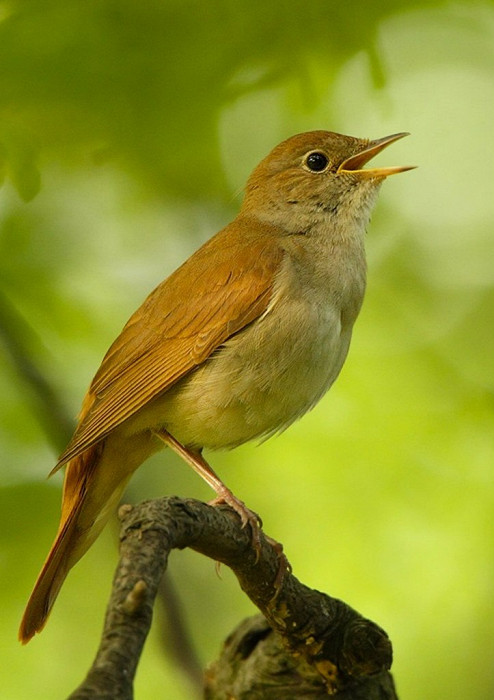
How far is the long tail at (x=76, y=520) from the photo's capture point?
15.3 feet

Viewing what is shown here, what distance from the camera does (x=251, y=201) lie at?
6.00 metres

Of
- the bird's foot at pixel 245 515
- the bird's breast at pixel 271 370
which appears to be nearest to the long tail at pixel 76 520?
the bird's breast at pixel 271 370

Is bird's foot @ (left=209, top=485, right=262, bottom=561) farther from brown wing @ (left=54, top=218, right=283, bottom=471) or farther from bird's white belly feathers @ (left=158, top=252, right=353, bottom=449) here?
brown wing @ (left=54, top=218, right=283, bottom=471)

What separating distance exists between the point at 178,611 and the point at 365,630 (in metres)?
1.13

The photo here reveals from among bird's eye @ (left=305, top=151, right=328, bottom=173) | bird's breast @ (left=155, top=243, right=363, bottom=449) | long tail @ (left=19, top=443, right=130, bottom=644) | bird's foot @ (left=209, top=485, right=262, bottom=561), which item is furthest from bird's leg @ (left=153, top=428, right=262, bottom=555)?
bird's eye @ (left=305, top=151, right=328, bottom=173)

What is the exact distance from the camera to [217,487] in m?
4.83

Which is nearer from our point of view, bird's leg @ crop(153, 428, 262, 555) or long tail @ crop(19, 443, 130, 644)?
bird's leg @ crop(153, 428, 262, 555)

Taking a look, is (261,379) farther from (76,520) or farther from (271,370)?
(76,520)

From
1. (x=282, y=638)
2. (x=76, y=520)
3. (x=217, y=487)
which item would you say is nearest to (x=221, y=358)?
(x=217, y=487)

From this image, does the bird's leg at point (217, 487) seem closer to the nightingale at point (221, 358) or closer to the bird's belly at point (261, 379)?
the nightingale at point (221, 358)

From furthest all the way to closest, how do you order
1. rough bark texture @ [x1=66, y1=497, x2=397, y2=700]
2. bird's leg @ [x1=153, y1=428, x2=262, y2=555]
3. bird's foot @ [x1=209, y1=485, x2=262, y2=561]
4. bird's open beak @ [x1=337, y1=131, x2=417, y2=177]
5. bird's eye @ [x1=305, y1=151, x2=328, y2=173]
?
bird's eye @ [x1=305, y1=151, x2=328, y2=173]
bird's open beak @ [x1=337, y1=131, x2=417, y2=177]
bird's leg @ [x1=153, y1=428, x2=262, y2=555]
bird's foot @ [x1=209, y1=485, x2=262, y2=561]
rough bark texture @ [x1=66, y1=497, x2=397, y2=700]

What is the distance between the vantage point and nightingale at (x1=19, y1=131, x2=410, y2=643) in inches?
186

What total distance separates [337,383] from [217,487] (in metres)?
1.66

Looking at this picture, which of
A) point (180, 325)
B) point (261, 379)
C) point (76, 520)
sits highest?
point (180, 325)
